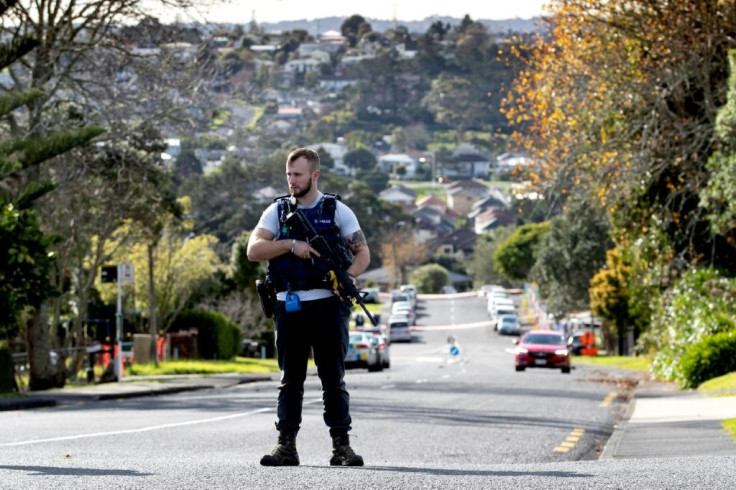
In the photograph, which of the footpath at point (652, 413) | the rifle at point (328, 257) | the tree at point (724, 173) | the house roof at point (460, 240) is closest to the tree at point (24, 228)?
the footpath at point (652, 413)

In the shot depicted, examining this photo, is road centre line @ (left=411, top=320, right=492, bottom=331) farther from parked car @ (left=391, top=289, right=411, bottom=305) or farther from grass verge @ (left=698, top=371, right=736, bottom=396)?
grass verge @ (left=698, top=371, right=736, bottom=396)

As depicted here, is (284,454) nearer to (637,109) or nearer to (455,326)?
(637,109)

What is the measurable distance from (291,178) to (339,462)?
187 centimetres

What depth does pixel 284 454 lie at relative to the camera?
9.77m

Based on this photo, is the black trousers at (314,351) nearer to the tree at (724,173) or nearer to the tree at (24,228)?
the tree at (24,228)

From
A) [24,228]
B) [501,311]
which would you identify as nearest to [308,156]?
[24,228]

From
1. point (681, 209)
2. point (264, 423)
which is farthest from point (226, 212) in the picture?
point (264, 423)

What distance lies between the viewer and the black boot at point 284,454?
9719mm

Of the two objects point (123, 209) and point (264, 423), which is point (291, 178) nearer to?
point (264, 423)

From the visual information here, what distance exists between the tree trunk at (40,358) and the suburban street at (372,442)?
10.8ft

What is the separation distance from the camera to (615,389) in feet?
92.5

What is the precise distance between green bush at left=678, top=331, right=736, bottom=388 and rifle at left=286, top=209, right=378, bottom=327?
17.2 metres

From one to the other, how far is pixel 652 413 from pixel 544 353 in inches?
784

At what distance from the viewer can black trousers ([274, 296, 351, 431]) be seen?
9898 mm
